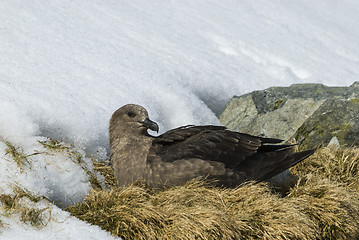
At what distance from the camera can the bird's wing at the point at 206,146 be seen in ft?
17.0

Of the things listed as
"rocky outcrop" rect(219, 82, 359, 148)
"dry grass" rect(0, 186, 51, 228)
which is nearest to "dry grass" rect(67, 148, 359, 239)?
"dry grass" rect(0, 186, 51, 228)

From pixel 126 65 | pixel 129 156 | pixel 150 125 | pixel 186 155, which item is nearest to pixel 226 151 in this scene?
pixel 186 155

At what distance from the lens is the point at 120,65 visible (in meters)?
7.07

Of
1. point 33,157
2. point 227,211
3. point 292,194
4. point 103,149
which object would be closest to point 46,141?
point 33,157

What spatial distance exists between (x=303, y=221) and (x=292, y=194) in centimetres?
62

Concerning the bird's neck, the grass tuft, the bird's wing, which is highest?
the bird's wing

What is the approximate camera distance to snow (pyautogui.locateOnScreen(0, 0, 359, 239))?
4.94m

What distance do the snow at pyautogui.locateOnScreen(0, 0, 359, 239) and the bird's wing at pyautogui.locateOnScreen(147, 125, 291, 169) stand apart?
32.1 inches

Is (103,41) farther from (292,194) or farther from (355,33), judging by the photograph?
(355,33)

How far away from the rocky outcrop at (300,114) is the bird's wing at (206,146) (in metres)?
1.25

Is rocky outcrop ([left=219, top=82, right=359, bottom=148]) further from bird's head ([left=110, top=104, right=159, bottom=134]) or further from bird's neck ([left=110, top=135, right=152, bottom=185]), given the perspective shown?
bird's neck ([left=110, top=135, right=152, bottom=185])

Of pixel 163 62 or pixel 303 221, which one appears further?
pixel 163 62

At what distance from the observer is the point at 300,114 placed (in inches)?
266

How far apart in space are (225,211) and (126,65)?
3132mm
